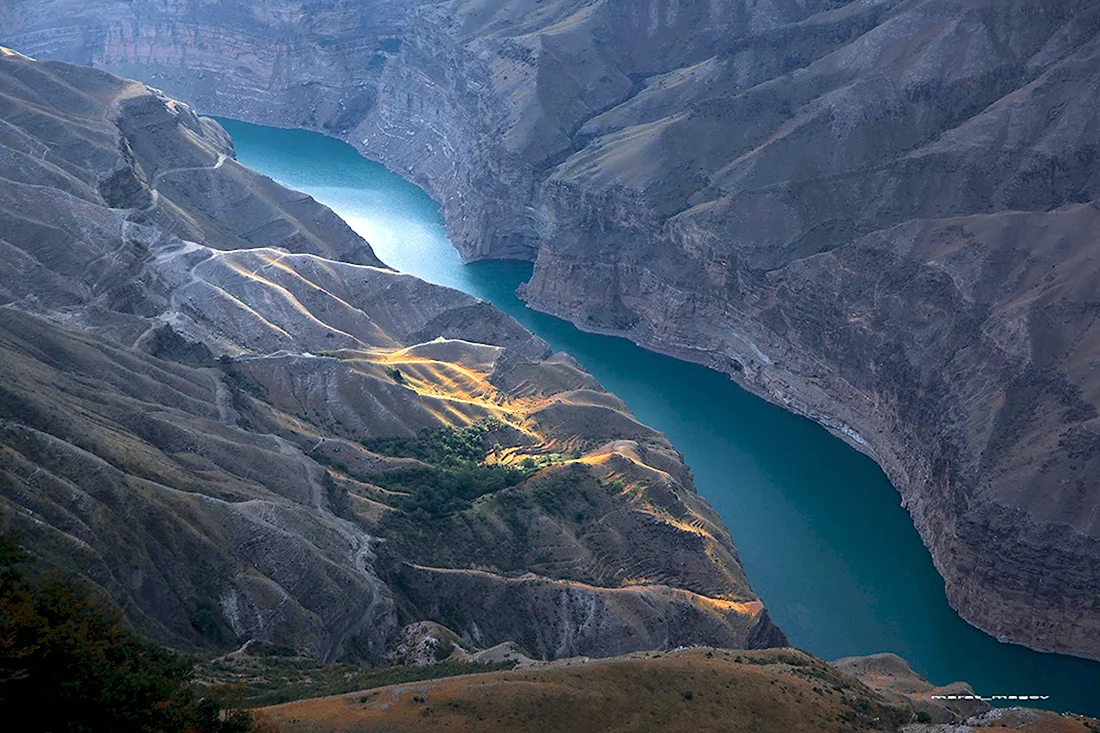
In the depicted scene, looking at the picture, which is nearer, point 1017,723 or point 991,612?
point 1017,723

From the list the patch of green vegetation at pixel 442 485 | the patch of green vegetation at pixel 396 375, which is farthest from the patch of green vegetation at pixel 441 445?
the patch of green vegetation at pixel 396 375

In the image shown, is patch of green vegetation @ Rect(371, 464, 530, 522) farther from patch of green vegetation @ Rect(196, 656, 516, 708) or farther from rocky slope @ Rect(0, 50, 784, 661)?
patch of green vegetation @ Rect(196, 656, 516, 708)

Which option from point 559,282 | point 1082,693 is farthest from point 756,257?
point 1082,693

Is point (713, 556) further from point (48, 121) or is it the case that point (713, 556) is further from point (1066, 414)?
point (48, 121)

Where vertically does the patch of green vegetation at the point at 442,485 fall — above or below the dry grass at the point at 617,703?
above

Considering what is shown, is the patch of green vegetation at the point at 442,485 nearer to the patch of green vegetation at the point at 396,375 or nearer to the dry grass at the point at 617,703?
the patch of green vegetation at the point at 396,375

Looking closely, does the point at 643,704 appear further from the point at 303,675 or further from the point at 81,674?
the point at 81,674

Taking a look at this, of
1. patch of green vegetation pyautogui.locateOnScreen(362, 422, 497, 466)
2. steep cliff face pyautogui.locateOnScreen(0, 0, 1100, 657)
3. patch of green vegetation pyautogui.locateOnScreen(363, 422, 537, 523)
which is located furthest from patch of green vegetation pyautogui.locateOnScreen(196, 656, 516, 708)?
steep cliff face pyautogui.locateOnScreen(0, 0, 1100, 657)
